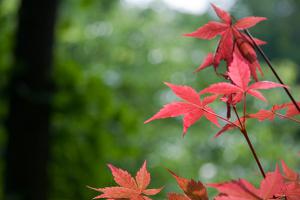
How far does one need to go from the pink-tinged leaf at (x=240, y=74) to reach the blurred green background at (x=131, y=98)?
0.60ft

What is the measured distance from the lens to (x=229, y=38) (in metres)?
0.54

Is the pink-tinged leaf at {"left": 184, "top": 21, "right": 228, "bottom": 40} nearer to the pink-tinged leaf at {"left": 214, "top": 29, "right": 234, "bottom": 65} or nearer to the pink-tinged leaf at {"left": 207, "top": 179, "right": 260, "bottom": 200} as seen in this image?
the pink-tinged leaf at {"left": 214, "top": 29, "right": 234, "bottom": 65}

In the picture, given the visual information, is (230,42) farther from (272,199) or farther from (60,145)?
(60,145)

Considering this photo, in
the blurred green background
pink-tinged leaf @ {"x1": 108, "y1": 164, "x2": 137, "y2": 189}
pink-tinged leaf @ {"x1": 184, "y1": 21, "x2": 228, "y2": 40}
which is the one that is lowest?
the blurred green background

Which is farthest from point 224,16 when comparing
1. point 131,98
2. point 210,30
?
point 131,98

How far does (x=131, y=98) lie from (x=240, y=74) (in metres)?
4.49

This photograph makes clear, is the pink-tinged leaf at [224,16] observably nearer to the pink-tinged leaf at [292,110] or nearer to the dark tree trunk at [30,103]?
the pink-tinged leaf at [292,110]

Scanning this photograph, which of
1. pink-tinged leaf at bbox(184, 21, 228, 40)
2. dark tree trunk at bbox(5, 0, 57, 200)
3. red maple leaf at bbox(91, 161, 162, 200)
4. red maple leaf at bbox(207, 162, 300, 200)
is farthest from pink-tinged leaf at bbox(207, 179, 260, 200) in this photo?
dark tree trunk at bbox(5, 0, 57, 200)

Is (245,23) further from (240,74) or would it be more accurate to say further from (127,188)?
(127,188)

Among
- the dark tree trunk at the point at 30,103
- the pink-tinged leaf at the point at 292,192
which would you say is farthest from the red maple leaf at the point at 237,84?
the dark tree trunk at the point at 30,103

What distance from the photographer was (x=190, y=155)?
19.6 feet

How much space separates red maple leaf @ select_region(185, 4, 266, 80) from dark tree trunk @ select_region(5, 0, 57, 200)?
6.62ft

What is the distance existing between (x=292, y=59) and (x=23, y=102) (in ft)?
29.6

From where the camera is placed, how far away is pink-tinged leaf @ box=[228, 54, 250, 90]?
0.48 m
